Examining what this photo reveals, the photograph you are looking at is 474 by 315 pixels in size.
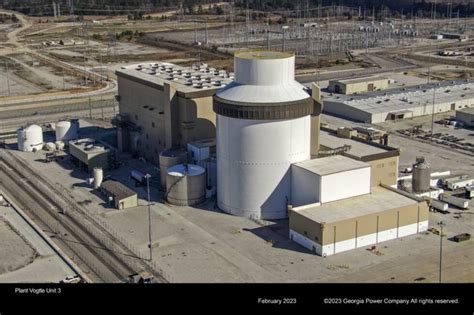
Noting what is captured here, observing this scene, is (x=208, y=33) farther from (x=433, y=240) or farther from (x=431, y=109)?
(x=433, y=240)

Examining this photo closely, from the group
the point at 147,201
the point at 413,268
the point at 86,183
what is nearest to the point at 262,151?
the point at 147,201

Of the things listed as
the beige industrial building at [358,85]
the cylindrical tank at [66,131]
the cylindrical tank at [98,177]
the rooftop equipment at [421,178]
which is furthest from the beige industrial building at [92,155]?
the beige industrial building at [358,85]

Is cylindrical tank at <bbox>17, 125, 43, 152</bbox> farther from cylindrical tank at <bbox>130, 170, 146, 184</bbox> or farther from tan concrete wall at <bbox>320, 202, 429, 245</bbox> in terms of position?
tan concrete wall at <bbox>320, 202, 429, 245</bbox>

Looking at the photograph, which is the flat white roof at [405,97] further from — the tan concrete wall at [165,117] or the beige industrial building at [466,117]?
the tan concrete wall at [165,117]

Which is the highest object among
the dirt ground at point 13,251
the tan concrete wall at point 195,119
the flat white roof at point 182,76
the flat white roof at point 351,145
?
A: the flat white roof at point 182,76

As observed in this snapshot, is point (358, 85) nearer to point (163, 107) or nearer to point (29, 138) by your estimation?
point (163, 107)

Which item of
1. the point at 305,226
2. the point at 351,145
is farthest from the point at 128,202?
the point at 351,145

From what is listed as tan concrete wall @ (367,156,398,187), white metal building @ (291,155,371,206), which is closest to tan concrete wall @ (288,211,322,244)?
white metal building @ (291,155,371,206)
